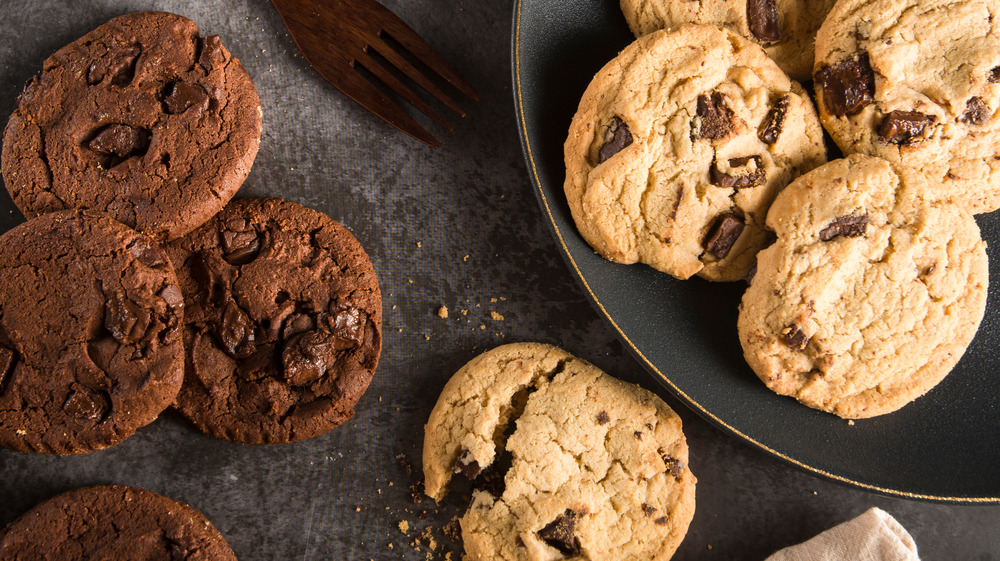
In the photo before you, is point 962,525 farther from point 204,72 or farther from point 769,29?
point 204,72

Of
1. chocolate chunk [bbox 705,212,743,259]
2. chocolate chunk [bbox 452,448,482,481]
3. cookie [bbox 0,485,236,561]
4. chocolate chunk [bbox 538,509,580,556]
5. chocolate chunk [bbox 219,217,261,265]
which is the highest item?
chocolate chunk [bbox 705,212,743,259]

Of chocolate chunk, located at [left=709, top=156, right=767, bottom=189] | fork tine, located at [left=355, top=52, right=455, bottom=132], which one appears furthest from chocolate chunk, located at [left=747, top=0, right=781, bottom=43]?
fork tine, located at [left=355, top=52, right=455, bottom=132]

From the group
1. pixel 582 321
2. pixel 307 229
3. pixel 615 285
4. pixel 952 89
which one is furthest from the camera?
pixel 582 321

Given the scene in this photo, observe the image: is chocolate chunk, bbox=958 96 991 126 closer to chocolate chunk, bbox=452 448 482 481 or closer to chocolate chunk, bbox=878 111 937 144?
chocolate chunk, bbox=878 111 937 144

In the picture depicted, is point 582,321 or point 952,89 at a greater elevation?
point 952,89

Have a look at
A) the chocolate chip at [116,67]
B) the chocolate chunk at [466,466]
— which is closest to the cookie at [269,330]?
the chocolate chunk at [466,466]

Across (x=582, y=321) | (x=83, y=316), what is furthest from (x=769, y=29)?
(x=83, y=316)
